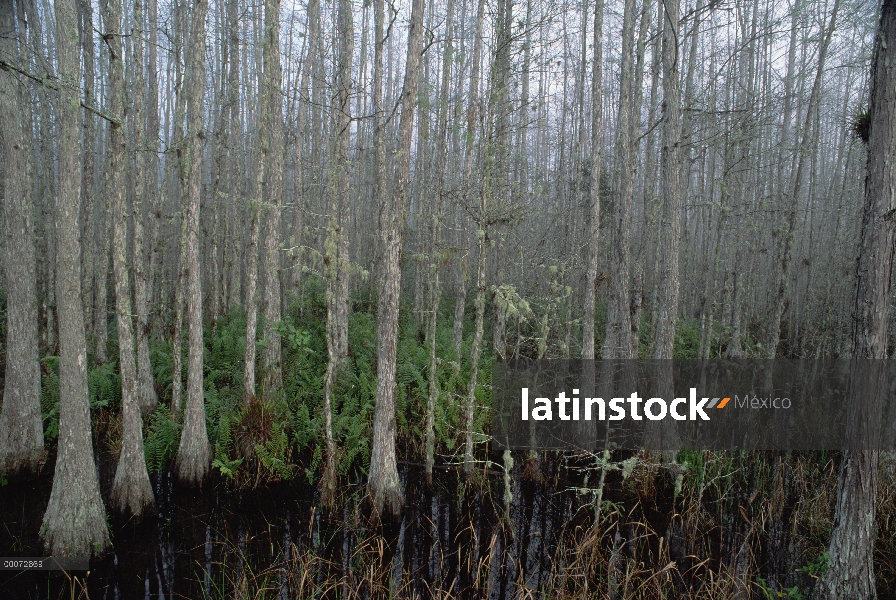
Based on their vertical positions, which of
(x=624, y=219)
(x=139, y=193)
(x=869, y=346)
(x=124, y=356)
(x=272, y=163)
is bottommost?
(x=124, y=356)

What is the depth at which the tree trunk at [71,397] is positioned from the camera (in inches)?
207

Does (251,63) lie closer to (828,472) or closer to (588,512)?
(588,512)

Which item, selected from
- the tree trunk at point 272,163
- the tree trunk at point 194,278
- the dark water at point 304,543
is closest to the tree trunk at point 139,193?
the tree trunk at point 194,278

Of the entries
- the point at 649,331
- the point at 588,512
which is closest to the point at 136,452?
the point at 588,512

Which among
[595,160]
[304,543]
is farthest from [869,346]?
[304,543]

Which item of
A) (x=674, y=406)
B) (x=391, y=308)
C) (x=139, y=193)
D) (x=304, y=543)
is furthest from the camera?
(x=139, y=193)

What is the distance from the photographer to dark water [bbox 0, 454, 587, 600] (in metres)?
5.45

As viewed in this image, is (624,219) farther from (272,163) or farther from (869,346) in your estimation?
(272,163)

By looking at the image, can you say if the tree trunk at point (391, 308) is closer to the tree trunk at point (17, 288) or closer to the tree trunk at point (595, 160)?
the tree trunk at point (595, 160)

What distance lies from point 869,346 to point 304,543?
636 cm

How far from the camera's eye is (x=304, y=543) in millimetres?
→ 6441

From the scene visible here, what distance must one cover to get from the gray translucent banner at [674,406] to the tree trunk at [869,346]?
293cm

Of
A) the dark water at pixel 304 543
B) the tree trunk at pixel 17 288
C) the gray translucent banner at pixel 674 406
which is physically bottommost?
the dark water at pixel 304 543

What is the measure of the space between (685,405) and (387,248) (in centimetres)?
691
